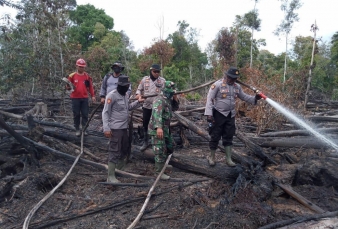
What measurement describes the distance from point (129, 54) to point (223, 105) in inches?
721

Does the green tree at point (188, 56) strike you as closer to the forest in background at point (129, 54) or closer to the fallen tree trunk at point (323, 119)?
the forest in background at point (129, 54)

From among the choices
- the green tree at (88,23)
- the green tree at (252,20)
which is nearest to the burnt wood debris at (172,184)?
the green tree at (88,23)

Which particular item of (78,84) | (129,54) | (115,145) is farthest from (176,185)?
(129,54)

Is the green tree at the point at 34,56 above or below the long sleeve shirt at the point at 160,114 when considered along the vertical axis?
above

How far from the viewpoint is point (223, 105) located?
6.00 m

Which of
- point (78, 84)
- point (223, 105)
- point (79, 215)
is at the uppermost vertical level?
point (78, 84)

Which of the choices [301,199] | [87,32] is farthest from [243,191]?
[87,32]

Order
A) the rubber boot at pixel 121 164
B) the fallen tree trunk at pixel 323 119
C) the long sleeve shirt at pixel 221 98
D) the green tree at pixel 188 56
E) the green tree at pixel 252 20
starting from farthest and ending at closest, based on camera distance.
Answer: the green tree at pixel 252 20, the green tree at pixel 188 56, the fallen tree trunk at pixel 323 119, the rubber boot at pixel 121 164, the long sleeve shirt at pixel 221 98

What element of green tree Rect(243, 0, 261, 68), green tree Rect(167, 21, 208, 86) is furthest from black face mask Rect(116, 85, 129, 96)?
green tree Rect(243, 0, 261, 68)

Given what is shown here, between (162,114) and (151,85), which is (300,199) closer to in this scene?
(162,114)

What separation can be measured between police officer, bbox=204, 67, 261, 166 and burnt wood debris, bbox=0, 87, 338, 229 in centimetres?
63

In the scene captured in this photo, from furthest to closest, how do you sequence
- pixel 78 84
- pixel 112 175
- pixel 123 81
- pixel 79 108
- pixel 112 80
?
pixel 79 108 < pixel 78 84 < pixel 112 80 < pixel 112 175 < pixel 123 81

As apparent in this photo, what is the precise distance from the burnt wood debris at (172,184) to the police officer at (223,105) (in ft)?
2.08

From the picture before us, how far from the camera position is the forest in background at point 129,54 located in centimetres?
1068
